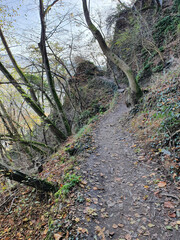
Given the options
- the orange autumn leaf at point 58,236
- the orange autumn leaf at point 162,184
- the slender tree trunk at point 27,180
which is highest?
the slender tree trunk at point 27,180

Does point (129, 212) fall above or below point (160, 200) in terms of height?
above

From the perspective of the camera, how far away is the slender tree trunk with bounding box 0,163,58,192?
9.87 ft

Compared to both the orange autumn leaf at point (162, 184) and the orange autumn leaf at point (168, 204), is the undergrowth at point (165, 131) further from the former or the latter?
the orange autumn leaf at point (168, 204)

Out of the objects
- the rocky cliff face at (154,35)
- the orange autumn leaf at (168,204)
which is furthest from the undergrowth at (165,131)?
the rocky cliff face at (154,35)

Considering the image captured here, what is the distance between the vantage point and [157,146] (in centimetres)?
380

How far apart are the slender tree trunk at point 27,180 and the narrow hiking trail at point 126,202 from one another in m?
1.02

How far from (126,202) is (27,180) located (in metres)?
2.39

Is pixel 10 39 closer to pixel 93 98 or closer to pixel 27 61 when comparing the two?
pixel 27 61

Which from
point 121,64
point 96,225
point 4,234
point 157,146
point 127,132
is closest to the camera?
point 96,225

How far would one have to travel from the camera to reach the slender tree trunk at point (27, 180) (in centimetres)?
301

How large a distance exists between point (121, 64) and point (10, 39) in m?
6.83

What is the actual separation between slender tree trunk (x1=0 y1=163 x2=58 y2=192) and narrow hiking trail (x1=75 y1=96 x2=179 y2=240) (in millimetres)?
1018

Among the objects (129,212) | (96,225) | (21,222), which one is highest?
(21,222)

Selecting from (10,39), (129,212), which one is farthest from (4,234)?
(10,39)
